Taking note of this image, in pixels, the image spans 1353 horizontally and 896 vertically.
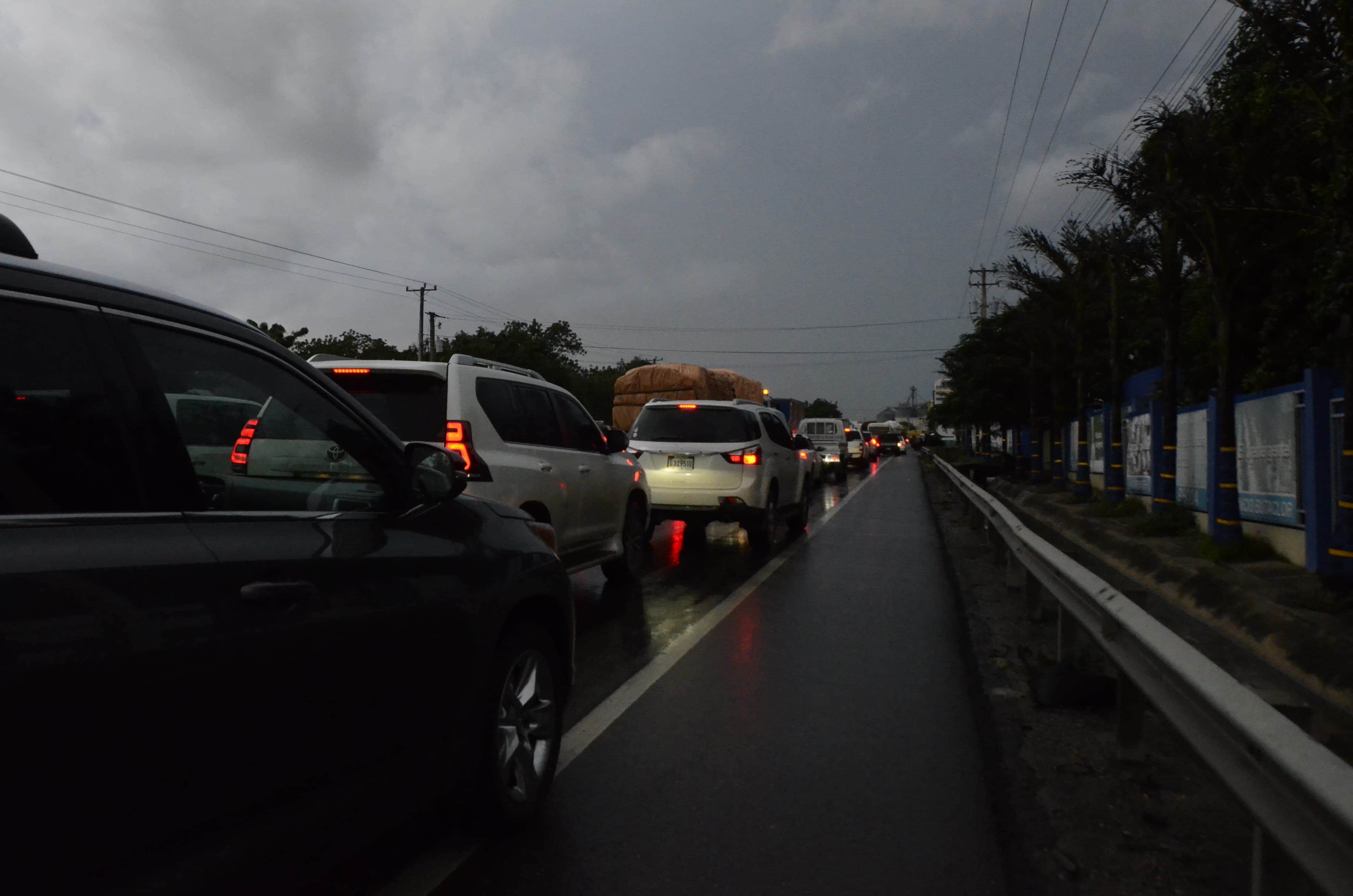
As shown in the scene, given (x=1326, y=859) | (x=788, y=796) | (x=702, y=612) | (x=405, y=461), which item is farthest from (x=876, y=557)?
(x=1326, y=859)

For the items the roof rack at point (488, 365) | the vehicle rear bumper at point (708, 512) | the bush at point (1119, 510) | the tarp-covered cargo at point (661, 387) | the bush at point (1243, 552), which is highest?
the tarp-covered cargo at point (661, 387)

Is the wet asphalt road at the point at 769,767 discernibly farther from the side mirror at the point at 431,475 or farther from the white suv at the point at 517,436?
the side mirror at the point at 431,475

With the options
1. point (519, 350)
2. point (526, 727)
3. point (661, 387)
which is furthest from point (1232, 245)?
point (519, 350)

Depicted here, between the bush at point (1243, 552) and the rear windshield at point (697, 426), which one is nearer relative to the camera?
the bush at point (1243, 552)

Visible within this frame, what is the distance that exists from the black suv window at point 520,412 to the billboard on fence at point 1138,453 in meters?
13.2

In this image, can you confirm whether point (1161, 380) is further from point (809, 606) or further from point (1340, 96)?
point (809, 606)

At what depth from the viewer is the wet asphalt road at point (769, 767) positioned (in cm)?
374

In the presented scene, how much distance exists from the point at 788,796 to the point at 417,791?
1.73 m

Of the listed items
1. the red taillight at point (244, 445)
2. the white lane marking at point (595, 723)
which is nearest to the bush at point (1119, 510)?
the white lane marking at point (595, 723)

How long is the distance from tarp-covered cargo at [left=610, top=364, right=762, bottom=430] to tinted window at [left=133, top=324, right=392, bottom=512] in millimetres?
23748

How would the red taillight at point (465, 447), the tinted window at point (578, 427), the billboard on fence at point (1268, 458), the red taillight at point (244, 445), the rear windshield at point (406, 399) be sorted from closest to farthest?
the red taillight at point (244, 445) → the red taillight at point (465, 447) → the rear windshield at point (406, 399) → the tinted window at point (578, 427) → the billboard on fence at point (1268, 458)

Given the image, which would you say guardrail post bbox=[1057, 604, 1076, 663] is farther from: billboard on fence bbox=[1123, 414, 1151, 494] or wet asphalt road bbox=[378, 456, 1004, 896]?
billboard on fence bbox=[1123, 414, 1151, 494]

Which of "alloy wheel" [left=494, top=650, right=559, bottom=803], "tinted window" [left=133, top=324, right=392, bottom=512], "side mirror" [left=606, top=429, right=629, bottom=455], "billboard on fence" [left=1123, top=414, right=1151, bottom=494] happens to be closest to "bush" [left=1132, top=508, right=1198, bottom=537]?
"billboard on fence" [left=1123, top=414, right=1151, bottom=494]

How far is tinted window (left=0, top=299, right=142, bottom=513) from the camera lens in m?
2.20
